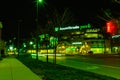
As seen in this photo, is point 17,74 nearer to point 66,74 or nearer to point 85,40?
point 66,74

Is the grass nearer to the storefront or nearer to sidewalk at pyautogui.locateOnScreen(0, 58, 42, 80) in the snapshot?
sidewalk at pyautogui.locateOnScreen(0, 58, 42, 80)

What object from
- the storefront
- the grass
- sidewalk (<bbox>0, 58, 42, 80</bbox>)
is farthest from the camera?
the storefront

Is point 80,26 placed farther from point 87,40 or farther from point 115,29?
point 115,29

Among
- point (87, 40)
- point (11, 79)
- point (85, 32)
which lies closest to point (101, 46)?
point (87, 40)

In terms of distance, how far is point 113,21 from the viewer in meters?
11.4

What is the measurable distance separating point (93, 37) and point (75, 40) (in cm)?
1326

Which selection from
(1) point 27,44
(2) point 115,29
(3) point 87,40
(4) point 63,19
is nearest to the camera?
(2) point 115,29

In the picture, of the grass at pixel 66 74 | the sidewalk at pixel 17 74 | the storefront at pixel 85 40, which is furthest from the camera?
the storefront at pixel 85 40

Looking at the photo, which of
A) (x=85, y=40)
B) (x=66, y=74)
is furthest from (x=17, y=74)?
(x=85, y=40)

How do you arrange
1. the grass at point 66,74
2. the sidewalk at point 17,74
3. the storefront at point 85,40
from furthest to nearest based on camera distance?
the storefront at point 85,40
the sidewalk at point 17,74
the grass at point 66,74

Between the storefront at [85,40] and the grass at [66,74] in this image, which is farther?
the storefront at [85,40]

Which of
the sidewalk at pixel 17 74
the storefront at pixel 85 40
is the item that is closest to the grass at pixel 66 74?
the sidewalk at pixel 17 74

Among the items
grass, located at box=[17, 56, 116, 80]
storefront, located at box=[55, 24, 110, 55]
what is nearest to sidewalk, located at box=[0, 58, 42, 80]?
grass, located at box=[17, 56, 116, 80]

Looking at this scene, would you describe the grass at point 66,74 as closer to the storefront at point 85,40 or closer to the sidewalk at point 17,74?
the sidewalk at point 17,74
